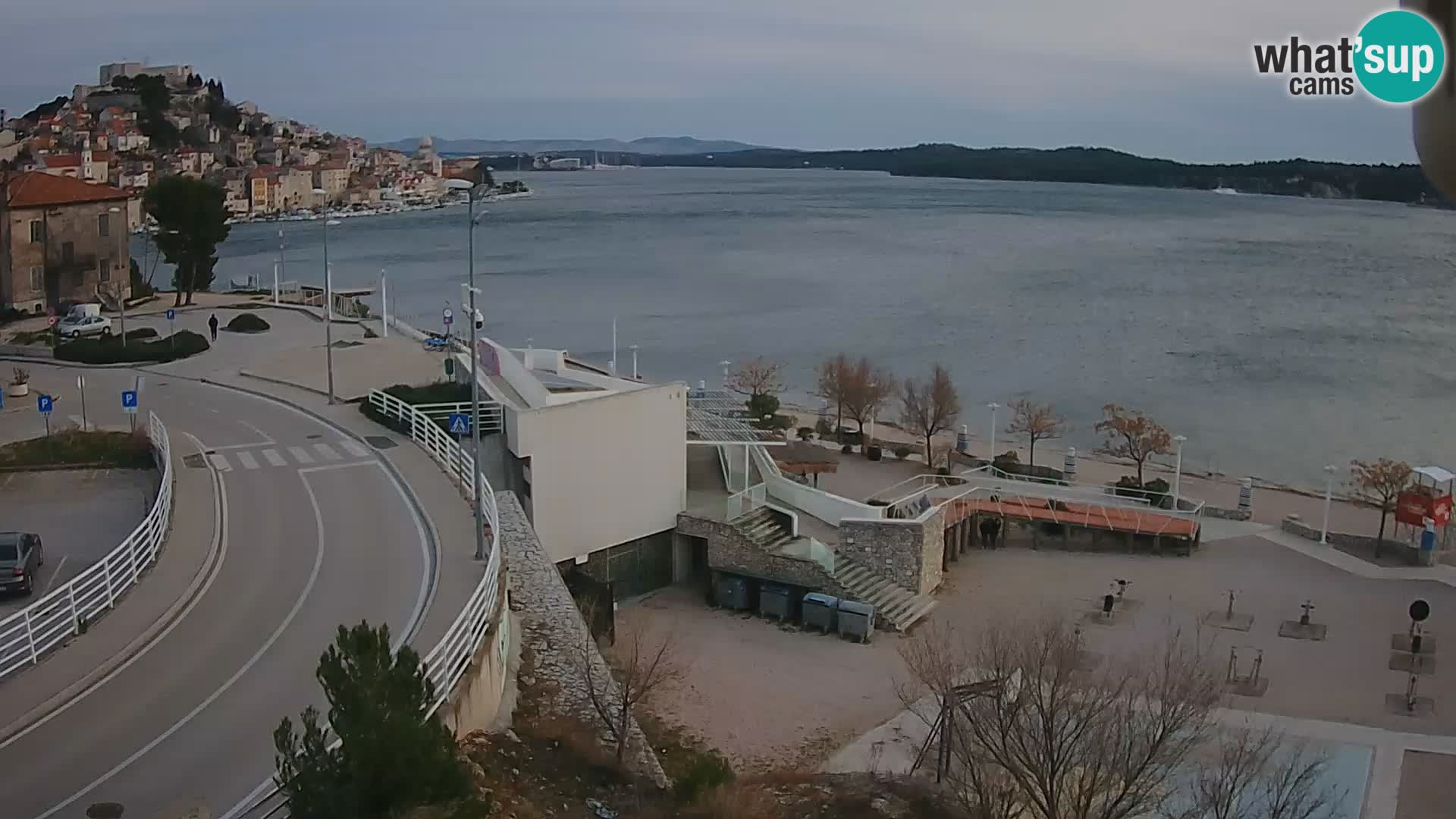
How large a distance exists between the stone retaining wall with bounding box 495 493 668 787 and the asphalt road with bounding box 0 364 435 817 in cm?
156

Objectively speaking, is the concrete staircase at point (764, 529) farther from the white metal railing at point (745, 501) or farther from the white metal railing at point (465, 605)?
the white metal railing at point (465, 605)

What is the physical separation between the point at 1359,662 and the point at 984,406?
34.6 metres

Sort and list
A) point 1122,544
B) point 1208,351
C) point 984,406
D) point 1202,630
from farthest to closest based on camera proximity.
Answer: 1. point 1208,351
2. point 984,406
3. point 1122,544
4. point 1202,630

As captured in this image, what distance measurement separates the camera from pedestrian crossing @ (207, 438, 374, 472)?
78.4ft

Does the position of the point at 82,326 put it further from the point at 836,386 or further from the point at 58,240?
the point at 836,386

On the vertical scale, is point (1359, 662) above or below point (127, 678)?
below

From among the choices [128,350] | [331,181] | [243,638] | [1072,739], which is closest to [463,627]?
[243,638]

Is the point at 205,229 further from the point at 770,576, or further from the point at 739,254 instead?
the point at 739,254

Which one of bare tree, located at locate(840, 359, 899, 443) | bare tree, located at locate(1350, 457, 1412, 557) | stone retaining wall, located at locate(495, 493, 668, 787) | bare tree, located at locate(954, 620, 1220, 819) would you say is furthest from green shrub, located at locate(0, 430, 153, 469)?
bare tree, located at locate(1350, 457, 1412, 557)

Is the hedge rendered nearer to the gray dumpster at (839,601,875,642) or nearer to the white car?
the white car

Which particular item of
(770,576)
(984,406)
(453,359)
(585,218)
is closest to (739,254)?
(585,218)

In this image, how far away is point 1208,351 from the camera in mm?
71438

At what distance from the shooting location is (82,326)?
41344 millimetres

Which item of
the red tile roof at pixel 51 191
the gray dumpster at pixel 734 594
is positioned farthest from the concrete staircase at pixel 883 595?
the red tile roof at pixel 51 191
